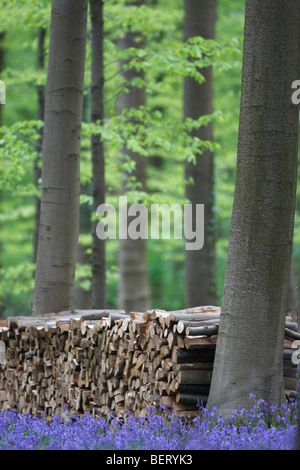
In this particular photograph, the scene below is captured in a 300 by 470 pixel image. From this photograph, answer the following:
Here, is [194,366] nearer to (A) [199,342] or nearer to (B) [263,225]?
(A) [199,342]

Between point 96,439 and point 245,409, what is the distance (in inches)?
55.2

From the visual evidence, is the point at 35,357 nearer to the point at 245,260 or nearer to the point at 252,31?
the point at 245,260

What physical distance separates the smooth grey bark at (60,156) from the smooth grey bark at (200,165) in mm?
5901

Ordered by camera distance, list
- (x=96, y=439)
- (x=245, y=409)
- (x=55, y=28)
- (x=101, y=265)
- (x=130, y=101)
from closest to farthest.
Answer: (x=96, y=439), (x=245, y=409), (x=55, y=28), (x=101, y=265), (x=130, y=101)

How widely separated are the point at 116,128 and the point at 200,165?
4.01 meters

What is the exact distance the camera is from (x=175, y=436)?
518 cm

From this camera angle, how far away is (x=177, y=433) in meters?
5.33

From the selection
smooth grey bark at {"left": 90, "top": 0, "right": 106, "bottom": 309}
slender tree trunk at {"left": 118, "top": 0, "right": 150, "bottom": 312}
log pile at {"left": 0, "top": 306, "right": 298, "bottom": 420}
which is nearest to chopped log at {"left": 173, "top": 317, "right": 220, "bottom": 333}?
log pile at {"left": 0, "top": 306, "right": 298, "bottom": 420}

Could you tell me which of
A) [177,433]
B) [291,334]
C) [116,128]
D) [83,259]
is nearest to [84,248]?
[83,259]

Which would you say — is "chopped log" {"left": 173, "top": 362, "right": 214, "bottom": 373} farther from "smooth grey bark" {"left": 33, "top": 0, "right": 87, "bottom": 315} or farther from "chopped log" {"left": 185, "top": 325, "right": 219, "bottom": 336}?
"smooth grey bark" {"left": 33, "top": 0, "right": 87, "bottom": 315}

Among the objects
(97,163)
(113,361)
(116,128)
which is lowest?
(113,361)

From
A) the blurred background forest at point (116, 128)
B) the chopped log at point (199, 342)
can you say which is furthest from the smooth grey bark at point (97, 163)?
the chopped log at point (199, 342)

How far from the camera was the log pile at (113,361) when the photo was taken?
6.11m

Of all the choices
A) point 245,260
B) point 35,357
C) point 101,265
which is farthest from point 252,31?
point 101,265
